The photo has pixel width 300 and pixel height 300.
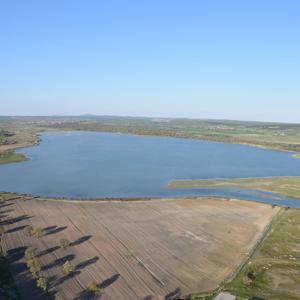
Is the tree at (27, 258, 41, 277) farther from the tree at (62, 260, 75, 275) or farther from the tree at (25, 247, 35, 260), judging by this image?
the tree at (62, 260, 75, 275)

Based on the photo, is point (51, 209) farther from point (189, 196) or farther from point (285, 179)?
point (285, 179)

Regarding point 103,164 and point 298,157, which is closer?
point 103,164

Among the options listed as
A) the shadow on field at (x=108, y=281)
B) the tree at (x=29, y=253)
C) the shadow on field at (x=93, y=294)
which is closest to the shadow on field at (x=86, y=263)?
the shadow on field at (x=108, y=281)

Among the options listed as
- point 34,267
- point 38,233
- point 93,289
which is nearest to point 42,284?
point 34,267

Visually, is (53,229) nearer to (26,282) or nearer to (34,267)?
(34,267)

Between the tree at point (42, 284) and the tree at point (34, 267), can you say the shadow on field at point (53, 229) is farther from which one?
the tree at point (42, 284)

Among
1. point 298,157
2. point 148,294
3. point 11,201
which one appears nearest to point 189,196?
point 11,201
